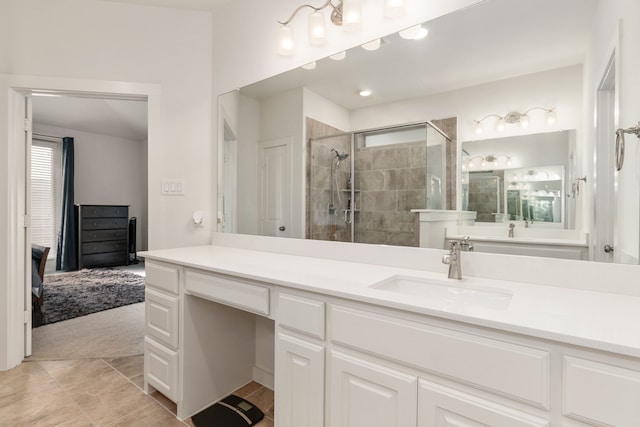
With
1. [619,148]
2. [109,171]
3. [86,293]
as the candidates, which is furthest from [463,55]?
[109,171]

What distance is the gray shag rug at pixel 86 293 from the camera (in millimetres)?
3385

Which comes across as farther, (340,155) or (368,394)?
(340,155)

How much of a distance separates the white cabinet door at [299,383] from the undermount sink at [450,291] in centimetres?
34

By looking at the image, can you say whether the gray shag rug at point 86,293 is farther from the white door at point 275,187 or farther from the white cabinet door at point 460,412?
the white cabinet door at point 460,412

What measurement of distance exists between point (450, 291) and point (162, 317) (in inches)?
59.4

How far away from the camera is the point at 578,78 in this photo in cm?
119

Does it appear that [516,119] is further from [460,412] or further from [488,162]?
[460,412]

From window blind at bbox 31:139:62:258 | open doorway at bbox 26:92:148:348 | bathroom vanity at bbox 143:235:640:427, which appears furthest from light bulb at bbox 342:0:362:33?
window blind at bbox 31:139:62:258

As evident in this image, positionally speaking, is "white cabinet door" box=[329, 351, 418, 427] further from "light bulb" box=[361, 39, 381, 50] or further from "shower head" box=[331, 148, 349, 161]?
"light bulb" box=[361, 39, 381, 50]

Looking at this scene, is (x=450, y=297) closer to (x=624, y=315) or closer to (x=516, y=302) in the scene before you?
(x=516, y=302)

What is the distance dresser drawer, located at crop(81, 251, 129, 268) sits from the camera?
18.3 ft

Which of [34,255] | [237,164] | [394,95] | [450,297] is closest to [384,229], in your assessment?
[450,297]

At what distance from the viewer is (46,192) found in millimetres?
5523

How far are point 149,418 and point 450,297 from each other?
169cm
